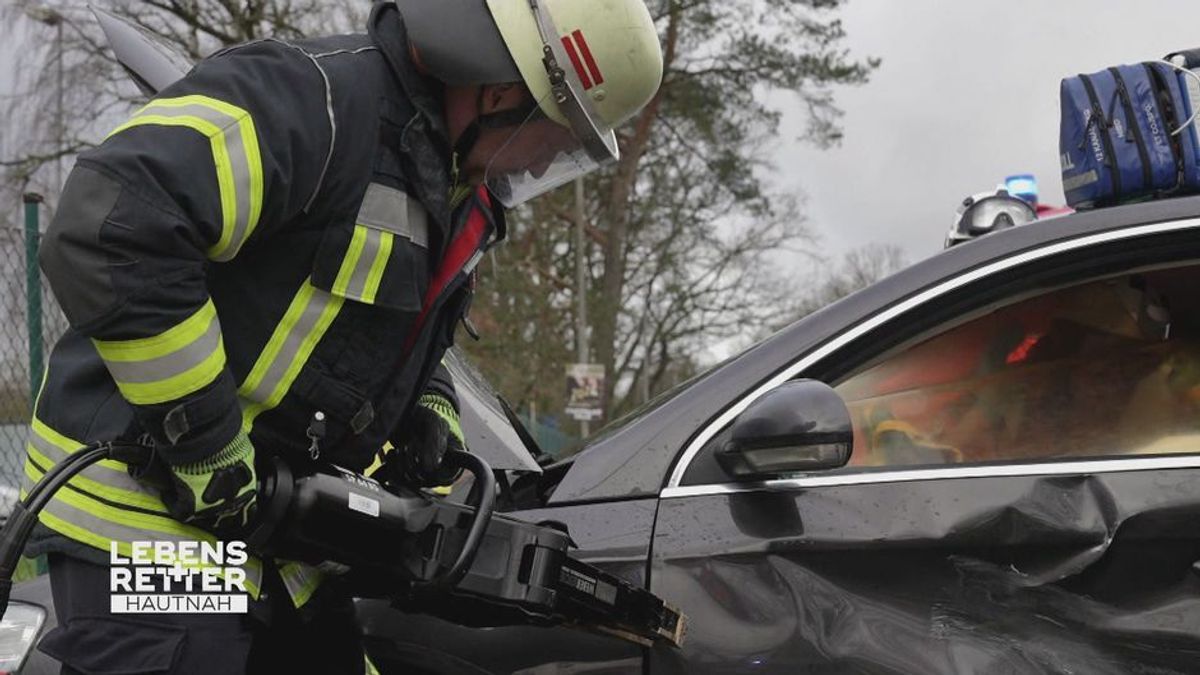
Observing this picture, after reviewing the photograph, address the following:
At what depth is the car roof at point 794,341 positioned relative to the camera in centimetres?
201

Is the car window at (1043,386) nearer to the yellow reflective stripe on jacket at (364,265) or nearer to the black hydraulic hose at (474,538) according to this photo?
the black hydraulic hose at (474,538)

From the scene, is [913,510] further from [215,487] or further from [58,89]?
[58,89]

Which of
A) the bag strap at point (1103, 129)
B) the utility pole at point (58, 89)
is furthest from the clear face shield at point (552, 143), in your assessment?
the utility pole at point (58, 89)

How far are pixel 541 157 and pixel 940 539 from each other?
0.92 m

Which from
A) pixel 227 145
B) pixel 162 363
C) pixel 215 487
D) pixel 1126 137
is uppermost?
pixel 1126 137

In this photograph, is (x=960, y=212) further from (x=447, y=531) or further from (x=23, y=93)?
(x=23, y=93)

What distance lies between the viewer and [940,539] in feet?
6.18

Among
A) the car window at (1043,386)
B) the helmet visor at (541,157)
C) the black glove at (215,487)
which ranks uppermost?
the helmet visor at (541,157)

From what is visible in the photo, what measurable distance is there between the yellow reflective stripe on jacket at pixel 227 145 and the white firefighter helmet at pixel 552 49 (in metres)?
0.34

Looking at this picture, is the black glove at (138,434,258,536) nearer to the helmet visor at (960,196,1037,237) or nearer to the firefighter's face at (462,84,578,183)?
the firefighter's face at (462,84,578,183)

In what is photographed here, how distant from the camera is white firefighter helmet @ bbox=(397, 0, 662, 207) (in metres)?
1.67

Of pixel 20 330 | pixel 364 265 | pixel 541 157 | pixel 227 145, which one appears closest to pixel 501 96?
pixel 541 157

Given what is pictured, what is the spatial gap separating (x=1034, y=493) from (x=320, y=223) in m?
1.24

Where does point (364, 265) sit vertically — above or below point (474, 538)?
above
